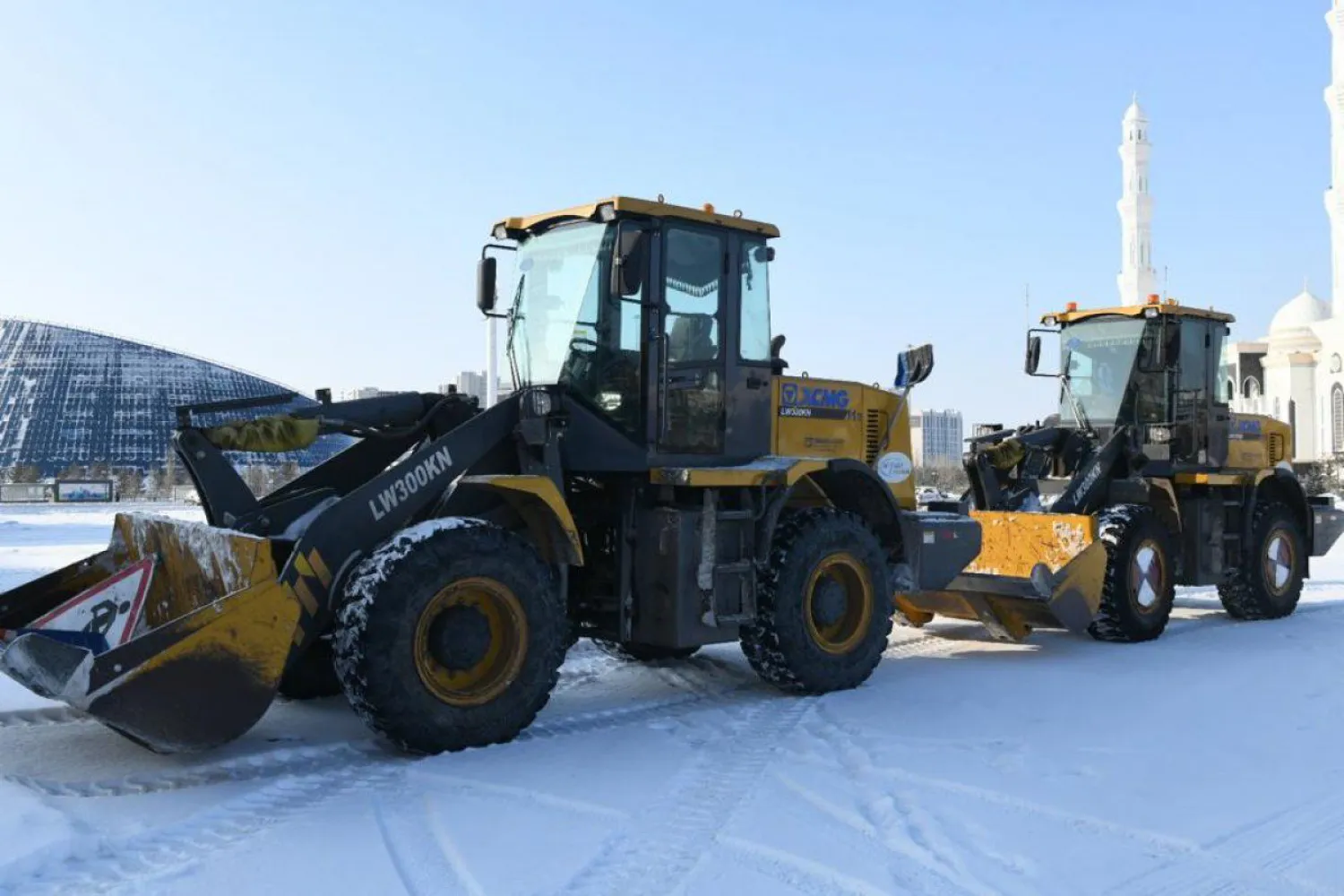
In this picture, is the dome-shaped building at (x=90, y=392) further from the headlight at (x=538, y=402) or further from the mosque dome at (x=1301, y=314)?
the headlight at (x=538, y=402)

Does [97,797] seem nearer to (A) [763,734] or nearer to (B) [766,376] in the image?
(A) [763,734]

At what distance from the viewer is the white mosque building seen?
6100cm

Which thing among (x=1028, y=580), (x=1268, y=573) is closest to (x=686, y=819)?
(x=1028, y=580)

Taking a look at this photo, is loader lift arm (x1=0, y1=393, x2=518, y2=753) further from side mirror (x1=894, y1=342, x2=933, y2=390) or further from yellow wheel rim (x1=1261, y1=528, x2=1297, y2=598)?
yellow wheel rim (x1=1261, y1=528, x2=1297, y2=598)

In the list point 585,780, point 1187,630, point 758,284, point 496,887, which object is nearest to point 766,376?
point 758,284

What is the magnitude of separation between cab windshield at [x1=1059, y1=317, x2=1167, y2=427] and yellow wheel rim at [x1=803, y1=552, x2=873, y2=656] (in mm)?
4996

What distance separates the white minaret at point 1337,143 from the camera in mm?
60469

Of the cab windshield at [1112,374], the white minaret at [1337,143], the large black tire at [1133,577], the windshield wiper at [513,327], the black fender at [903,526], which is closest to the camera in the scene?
the windshield wiper at [513,327]

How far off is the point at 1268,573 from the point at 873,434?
19.2 ft

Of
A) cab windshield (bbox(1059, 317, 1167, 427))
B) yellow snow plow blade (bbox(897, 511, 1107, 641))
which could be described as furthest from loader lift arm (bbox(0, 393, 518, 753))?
cab windshield (bbox(1059, 317, 1167, 427))

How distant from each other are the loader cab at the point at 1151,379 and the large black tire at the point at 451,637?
749 cm

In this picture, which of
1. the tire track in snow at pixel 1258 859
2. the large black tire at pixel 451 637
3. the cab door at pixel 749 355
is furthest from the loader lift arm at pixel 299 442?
the tire track in snow at pixel 1258 859

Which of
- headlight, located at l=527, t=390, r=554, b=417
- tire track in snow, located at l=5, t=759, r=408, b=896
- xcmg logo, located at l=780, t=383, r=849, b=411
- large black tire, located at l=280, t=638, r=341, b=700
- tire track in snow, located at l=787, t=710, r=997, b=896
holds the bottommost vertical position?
tire track in snow, located at l=787, t=710, r=997, b=896

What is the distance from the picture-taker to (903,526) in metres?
9.02
